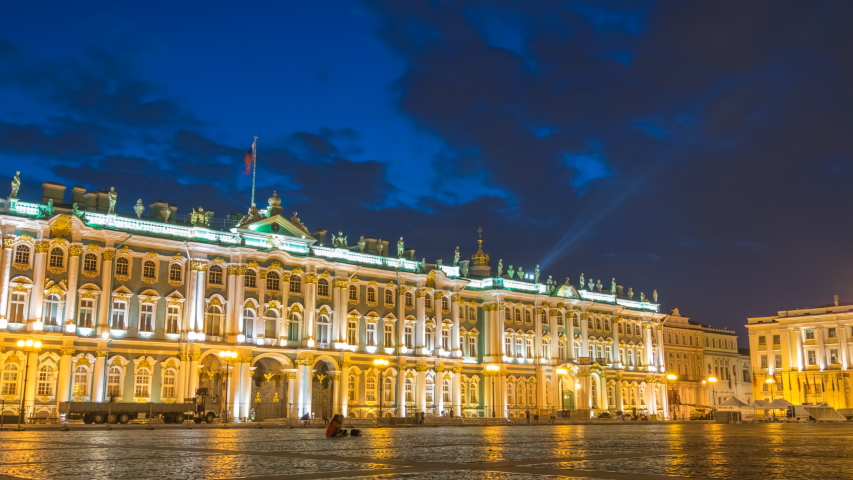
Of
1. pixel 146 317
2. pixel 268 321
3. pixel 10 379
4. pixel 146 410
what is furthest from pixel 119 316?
pixel 268 321

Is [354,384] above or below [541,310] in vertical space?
below

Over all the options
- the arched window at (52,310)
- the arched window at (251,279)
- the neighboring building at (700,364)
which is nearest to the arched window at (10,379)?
the arched window at (52,310)

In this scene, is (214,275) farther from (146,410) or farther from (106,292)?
(146,410)

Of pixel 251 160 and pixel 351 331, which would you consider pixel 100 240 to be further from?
pixel 351 331

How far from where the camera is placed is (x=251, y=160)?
210 feet

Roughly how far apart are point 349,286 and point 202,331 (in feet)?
44.9

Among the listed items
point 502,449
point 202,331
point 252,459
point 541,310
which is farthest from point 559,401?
point 252,459

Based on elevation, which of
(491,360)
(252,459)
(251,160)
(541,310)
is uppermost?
(251,160)

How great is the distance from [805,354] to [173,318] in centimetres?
7791

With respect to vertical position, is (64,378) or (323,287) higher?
(323,287)

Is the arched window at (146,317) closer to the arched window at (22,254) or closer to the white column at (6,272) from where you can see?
the arched window at (22,254)

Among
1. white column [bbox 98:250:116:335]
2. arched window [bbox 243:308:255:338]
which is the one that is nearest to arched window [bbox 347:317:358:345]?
arched window [bbox 243:308:255:338]

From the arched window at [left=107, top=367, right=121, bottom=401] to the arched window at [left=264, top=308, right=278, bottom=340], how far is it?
11.6 metres

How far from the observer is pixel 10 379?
174ft
